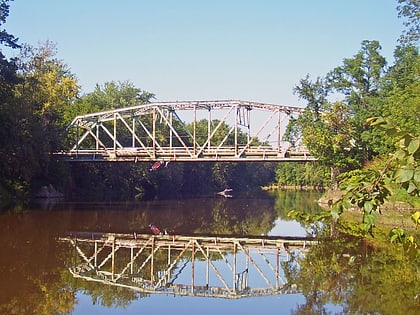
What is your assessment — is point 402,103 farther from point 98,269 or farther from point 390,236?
point 390,236

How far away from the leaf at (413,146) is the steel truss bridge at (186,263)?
10.0m

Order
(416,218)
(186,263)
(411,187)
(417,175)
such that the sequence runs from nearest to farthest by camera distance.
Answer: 1. (417,175)
2. (411,187)
3. (416,218)
4. (186,263)

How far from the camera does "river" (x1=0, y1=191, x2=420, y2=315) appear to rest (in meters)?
10.4

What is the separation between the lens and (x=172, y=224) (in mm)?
28000

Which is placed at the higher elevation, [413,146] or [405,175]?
[413,146]

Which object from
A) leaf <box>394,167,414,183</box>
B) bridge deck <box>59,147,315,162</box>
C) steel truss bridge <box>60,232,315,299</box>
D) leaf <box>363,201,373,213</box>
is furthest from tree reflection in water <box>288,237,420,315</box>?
bridge deck <box>59,147,315,162</box>

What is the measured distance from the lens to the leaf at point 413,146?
92.8 inches

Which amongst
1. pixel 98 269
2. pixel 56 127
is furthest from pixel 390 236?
pixel 56 127

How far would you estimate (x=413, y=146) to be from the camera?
237 centimetres

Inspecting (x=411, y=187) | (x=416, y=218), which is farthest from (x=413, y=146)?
(x=416, y=218)

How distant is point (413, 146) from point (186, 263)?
47.0 ft

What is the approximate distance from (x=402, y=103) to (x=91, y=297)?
29361 mm

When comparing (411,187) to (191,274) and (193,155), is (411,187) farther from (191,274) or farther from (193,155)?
(193,155)

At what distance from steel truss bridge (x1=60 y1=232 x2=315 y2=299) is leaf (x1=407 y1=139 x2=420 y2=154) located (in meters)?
10.0
